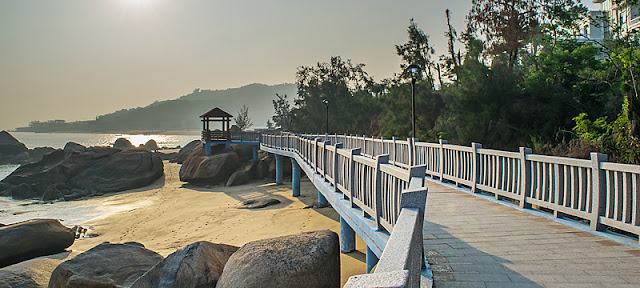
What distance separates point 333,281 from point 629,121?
8959 mm

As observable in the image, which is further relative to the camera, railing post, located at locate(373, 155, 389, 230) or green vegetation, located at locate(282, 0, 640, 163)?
green vegetation, located at locate(282, 0, 640, 163)

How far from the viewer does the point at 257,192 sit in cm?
2239

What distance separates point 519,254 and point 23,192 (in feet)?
113

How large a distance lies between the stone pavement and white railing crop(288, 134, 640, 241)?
0.34 m

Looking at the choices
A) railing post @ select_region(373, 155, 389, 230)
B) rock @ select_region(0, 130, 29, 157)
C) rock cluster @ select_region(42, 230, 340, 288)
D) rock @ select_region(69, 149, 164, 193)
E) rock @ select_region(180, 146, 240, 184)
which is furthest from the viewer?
rock @ select_region(0, 130, 29, 157)

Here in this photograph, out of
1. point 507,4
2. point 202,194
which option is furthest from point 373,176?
point 507,4

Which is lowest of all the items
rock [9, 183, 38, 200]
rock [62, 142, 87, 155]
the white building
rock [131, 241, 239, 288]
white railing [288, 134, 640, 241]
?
rock [9, 183, 38, 200]

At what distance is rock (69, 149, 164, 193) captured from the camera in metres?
30.1

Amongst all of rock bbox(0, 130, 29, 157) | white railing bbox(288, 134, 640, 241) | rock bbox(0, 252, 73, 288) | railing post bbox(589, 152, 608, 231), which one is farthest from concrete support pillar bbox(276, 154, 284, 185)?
rock bbox(0, 130, 29, 157)

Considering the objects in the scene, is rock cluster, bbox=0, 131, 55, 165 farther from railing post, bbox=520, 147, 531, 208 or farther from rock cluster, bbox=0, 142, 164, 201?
railing post, bbox=520, 147, 531, 208

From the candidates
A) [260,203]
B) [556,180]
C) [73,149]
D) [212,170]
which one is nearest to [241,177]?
[212,170]

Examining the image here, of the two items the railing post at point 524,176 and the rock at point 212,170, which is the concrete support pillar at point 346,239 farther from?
the rock at point 212,170

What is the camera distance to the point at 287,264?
5453 mm

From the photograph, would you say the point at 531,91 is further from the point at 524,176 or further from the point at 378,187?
the point at 378,187
